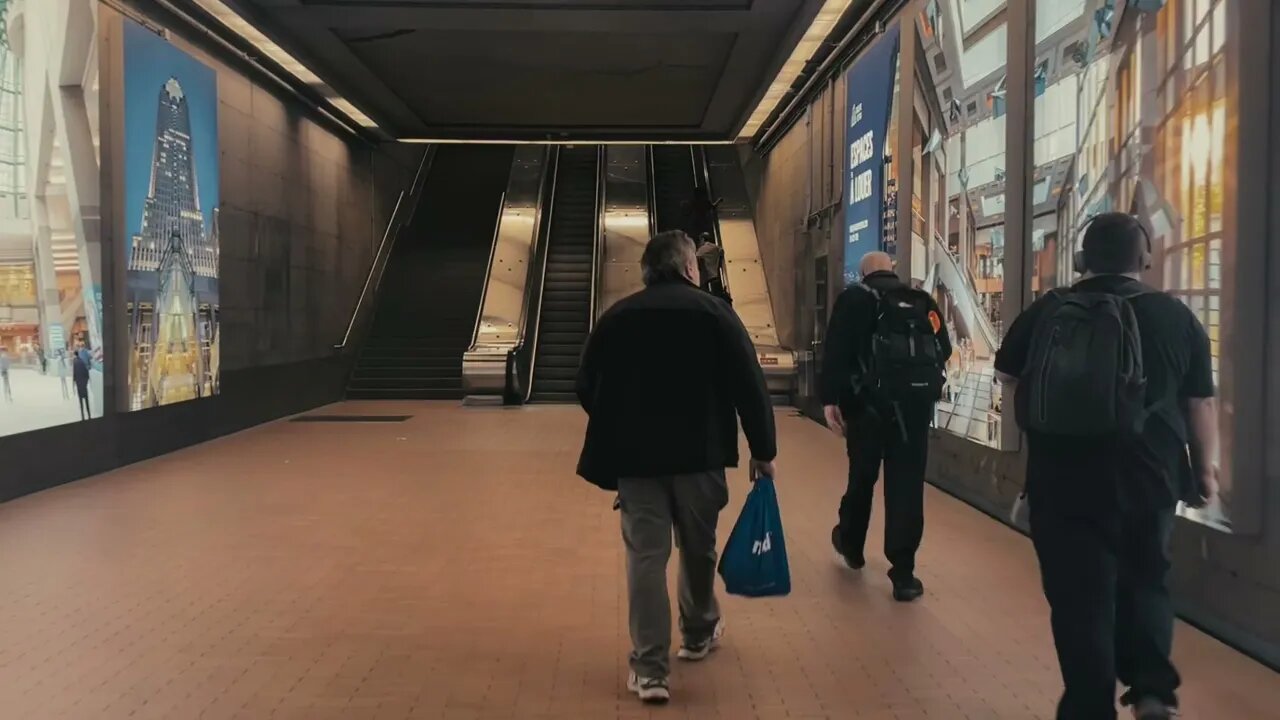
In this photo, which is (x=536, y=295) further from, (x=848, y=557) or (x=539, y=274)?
(x=848, y=557)

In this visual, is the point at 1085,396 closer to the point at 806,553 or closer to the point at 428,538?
the point at 806,553

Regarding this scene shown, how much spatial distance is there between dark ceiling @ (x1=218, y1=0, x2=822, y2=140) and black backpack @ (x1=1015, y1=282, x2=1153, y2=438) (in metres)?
6.95

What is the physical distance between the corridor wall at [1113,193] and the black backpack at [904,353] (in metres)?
0.93

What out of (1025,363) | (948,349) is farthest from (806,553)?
(1025,363)

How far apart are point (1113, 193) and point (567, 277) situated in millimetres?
13021

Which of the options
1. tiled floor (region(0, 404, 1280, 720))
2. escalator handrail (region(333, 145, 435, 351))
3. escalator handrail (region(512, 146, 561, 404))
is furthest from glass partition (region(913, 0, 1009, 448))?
escalator handrail (region(333, 145, 435, 351))

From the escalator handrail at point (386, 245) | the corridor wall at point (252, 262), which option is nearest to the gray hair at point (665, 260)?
the corridor wall at point (252, 262)

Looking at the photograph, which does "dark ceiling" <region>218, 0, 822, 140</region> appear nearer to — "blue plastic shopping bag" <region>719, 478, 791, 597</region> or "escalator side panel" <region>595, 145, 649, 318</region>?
"escalator side panel" <region>595, 145, 649, 318</region>

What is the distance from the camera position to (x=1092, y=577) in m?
2.51

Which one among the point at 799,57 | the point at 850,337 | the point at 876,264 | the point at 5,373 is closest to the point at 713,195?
the point at 799,57

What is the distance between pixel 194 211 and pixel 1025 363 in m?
8.26

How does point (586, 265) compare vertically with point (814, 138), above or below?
below

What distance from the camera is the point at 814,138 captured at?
40.1 ft

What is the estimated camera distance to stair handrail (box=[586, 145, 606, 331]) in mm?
15836
